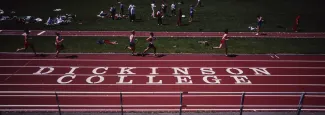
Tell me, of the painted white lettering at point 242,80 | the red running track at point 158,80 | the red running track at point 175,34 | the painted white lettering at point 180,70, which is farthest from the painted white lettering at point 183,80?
the red running track at point 175,34

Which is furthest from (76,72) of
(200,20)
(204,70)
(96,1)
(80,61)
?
(96,1)

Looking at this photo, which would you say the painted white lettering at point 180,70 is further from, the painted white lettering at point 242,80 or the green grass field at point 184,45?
the green grass field at point 184,45

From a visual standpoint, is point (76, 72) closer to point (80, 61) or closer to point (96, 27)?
point (80, 61)

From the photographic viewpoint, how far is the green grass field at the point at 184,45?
18.4 m

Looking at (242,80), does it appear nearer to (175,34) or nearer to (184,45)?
(184,45)

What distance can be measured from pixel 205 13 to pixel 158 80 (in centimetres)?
1767

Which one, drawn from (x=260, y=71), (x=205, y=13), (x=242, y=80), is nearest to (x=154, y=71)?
(x=242, y=80)

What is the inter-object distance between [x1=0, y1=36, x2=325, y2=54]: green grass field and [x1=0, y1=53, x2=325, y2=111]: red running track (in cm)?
117

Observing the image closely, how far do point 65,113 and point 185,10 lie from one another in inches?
915

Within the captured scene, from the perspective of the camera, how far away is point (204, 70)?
15258 mm

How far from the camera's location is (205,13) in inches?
1186

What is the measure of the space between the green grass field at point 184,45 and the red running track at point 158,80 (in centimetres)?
117

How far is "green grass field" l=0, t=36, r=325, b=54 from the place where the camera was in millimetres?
18422

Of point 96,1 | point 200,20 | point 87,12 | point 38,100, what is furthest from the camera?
point 96,1
